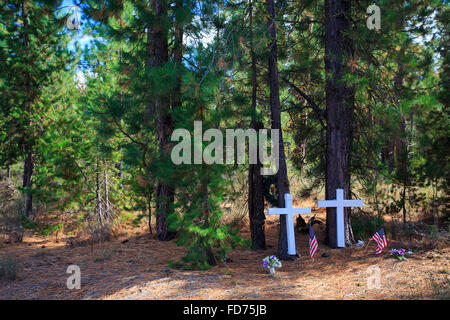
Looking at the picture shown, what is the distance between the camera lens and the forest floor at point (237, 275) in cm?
464

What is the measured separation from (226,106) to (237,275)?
3.63 meters

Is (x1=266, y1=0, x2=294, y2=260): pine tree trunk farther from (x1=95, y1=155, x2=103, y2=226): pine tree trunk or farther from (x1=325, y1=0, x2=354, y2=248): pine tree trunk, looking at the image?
(x1=95, y1=155, x2=103, y2=226): pine tree trunk

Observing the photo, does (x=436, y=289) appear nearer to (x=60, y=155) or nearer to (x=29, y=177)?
(x=60, y=155)

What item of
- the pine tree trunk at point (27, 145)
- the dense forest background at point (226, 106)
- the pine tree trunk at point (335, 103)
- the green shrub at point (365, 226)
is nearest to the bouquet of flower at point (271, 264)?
the dense forest background at point (226, 106)

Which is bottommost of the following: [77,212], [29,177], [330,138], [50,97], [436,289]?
[436,289]

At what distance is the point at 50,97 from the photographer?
11.7 metres

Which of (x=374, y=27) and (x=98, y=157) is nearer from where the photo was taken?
(x=374, y=27)

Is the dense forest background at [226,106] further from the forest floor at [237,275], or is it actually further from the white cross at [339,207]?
the forest floor at [237,275]

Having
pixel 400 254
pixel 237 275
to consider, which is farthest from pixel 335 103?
A: pixel 237 275

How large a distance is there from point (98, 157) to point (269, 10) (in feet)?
19.4

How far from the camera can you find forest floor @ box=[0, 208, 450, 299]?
183 inches

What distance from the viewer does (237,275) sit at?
222 inches

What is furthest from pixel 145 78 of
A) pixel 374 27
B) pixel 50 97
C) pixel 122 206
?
pixel 50 97

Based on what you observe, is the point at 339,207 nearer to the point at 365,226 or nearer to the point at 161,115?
the point at 365,226
